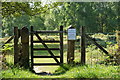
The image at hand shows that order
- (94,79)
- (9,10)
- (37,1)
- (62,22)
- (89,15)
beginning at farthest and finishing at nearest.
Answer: (62,22), (89,15), (37,1), (9,10), (94,79)

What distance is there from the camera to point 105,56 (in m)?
6.54

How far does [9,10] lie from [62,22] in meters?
32.5

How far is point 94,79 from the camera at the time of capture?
14.6 ft

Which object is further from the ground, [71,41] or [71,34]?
[71,34]

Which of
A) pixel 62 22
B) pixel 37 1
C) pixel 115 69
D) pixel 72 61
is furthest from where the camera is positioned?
pixel 62 22

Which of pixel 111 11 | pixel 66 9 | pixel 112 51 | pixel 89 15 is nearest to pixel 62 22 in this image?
pixel 66 9

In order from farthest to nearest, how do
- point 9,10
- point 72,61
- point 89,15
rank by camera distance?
1. point 89,15
2. point 9,10
3. point 72,61

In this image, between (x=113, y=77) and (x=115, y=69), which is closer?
(x=113, y=77)

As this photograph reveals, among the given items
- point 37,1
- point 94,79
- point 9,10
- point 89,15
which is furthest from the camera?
point 89,15

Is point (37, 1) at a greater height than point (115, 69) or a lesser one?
greater

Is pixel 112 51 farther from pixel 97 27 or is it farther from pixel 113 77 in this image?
pixel 97 27

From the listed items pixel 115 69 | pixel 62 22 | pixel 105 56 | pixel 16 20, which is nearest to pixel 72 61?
pixel 105 56

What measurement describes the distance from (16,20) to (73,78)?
3968cm

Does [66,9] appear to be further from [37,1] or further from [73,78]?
[73,78]
